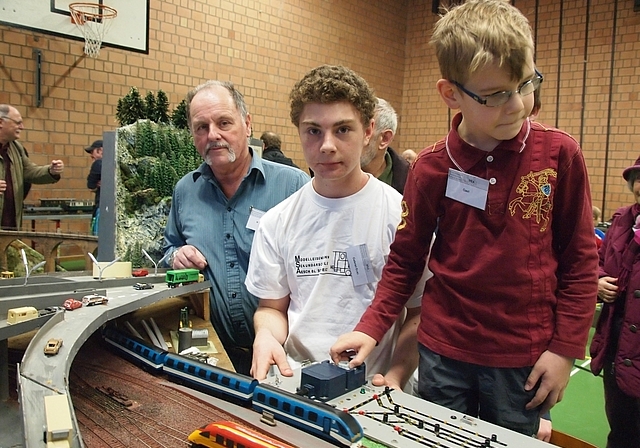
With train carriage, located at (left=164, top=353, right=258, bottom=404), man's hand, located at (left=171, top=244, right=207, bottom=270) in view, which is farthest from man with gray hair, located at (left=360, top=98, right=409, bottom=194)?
train carriage, located at (left=164, top=353, right=258, bottom=404)

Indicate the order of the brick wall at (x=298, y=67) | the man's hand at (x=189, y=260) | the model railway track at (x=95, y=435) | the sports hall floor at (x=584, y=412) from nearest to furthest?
the model railway track at (x=95, y=435)
the man's hand at (x=189, y=260)
the sports hall floor at (x=584, y=412)
the brick wall at (x=298, y=67)

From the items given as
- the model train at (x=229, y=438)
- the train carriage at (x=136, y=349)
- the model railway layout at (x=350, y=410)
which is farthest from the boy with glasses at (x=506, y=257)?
the train carriage at (x=136, y=349)

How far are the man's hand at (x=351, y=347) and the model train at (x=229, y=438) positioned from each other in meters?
0.33

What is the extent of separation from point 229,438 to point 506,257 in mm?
697

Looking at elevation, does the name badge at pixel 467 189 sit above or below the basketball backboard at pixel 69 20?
below

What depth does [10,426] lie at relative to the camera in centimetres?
100

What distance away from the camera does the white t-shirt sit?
1501mm

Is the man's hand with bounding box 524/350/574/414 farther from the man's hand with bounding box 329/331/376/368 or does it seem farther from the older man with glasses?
the older man with glasses

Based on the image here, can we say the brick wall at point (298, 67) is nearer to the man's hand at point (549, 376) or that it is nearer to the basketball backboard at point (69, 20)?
the basketball backboard at point (69, 20)

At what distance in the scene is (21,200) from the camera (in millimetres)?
4789

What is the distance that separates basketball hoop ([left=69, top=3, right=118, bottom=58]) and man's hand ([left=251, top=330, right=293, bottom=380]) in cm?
549

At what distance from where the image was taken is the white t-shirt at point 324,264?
150 centimetres

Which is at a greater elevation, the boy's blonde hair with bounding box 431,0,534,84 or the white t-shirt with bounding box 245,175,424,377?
the boy's blonde hair with bounding box 431,0,534,84

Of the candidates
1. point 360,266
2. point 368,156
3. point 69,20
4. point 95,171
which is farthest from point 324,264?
point 69,20
